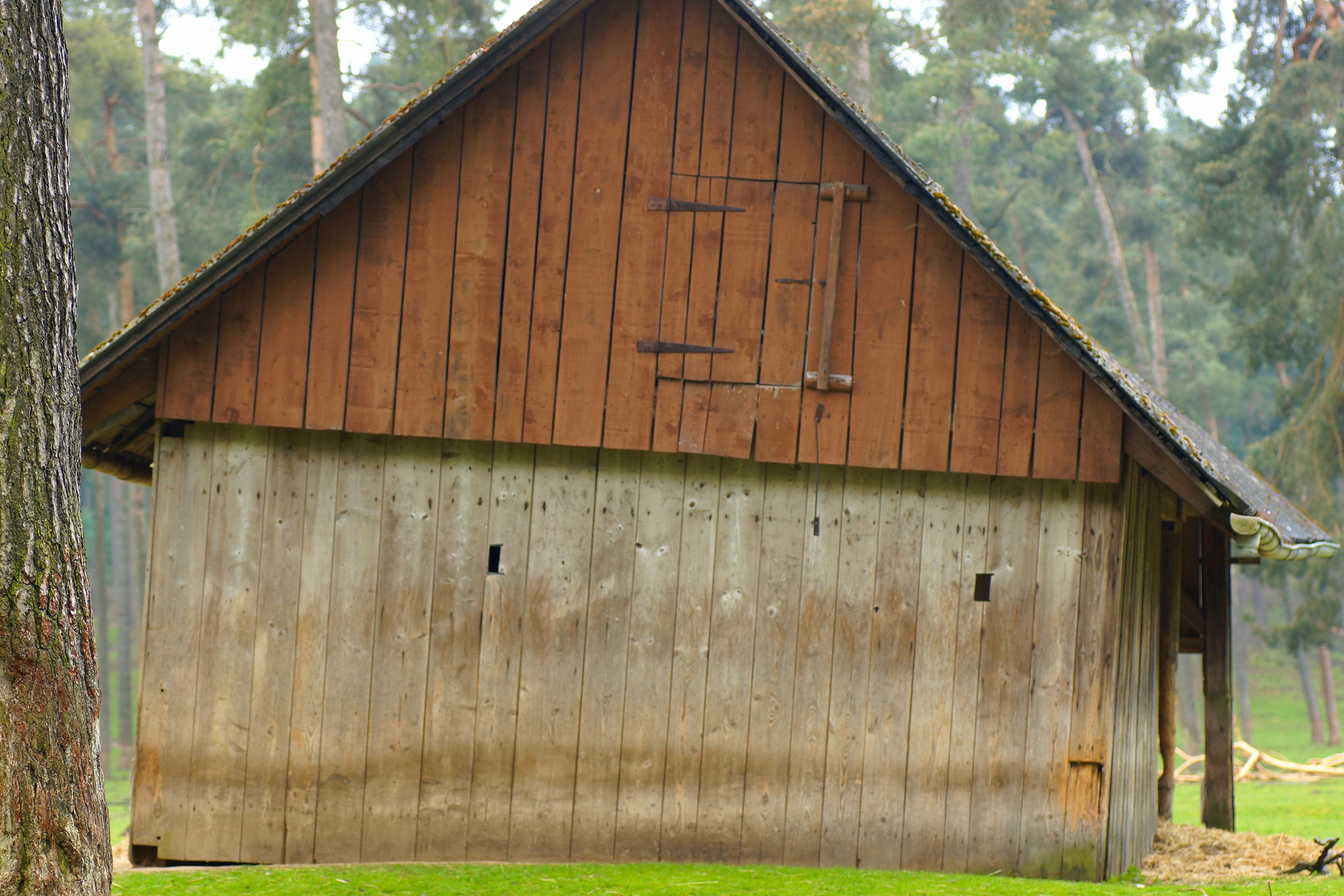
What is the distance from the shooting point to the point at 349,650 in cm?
776

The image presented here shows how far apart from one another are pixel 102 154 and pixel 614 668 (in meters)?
29.8

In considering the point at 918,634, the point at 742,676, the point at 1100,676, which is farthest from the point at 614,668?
the point at 1100,676

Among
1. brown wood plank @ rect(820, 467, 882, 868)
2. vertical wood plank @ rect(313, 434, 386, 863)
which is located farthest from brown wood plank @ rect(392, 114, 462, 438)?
brown wood plank @ rect(820, 467, 882, 868)

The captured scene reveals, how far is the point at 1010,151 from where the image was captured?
40312 millimetres

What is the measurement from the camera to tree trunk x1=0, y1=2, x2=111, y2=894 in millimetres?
4207

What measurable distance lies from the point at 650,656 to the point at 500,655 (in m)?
0.99

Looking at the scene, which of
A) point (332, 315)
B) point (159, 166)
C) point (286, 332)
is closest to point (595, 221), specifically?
point (332, 315)

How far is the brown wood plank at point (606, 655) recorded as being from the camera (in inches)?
304

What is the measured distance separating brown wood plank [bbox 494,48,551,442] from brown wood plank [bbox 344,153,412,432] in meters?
0.69

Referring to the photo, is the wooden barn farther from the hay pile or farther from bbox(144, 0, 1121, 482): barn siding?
the hay pile

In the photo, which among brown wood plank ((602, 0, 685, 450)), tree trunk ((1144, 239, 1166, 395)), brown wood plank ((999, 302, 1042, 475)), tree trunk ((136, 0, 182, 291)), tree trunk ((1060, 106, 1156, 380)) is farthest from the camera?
tree trunk ((1144, 239, 1166, 395))

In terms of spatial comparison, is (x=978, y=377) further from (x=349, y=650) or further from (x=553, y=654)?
(x=349, y=650)

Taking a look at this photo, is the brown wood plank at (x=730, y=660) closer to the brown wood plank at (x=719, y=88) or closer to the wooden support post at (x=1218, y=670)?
the brown wood plank at (x=719, y=88)

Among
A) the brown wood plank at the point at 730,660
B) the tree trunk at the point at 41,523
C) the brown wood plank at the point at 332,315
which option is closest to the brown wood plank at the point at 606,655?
the brown wood plank at the point at 730,660
